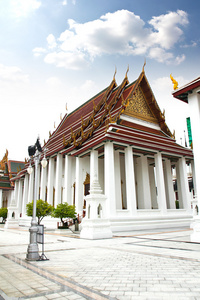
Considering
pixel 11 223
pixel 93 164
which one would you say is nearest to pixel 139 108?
pixel 93 164

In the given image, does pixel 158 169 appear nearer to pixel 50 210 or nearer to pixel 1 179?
pixel 50 210

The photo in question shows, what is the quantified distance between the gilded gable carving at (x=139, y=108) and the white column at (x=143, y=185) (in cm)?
306

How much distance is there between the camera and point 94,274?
4.12 m

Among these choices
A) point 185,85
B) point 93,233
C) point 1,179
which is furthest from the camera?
point 1,179

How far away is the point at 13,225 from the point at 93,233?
13391 millimetres

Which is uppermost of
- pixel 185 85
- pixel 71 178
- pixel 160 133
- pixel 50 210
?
pixel 160 133

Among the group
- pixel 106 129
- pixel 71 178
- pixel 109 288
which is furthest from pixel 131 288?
pixel 71 178

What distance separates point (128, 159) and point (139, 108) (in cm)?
471

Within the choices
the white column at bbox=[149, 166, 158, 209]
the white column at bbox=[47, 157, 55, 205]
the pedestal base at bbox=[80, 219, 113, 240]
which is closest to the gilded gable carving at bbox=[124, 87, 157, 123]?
the white column at bbox=[149, 166, 158, 209]

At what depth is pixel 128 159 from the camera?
15.1 meters

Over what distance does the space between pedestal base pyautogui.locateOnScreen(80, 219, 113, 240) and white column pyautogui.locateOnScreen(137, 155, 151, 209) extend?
617 centimetres

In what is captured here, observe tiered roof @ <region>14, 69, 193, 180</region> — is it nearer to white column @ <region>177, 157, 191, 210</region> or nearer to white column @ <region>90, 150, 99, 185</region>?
white column @ <region>90, 150, 99, 185</region>

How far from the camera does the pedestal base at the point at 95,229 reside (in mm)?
10180

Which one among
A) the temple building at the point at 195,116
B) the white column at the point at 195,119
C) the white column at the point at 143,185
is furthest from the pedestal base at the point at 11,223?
the white column at the point at 195,119
